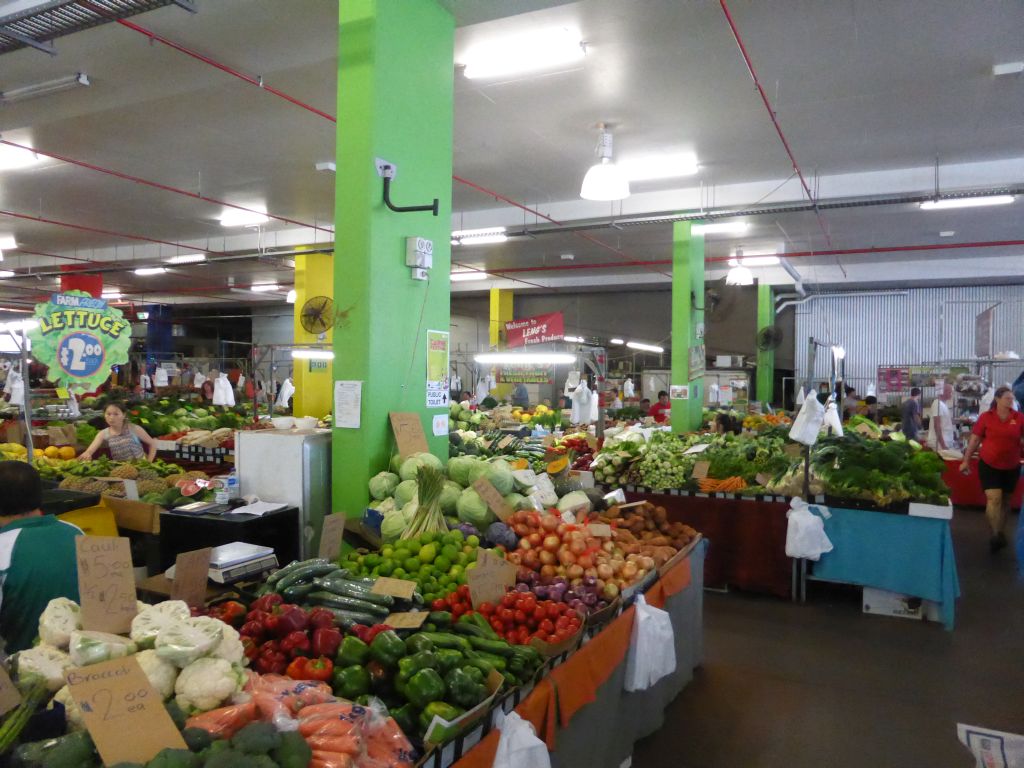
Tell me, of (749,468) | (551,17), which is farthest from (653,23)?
(749,468)

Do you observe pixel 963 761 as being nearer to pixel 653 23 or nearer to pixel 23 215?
pixel 653 23

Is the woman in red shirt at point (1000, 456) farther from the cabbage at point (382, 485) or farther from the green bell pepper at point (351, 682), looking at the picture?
the green bell pepper at point (351, 682)

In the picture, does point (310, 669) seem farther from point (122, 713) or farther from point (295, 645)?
point (122, 713)

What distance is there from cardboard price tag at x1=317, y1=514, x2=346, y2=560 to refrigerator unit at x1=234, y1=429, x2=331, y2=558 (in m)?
0.86

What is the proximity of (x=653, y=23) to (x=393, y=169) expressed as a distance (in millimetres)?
2664

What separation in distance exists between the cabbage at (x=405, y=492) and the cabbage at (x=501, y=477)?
442 mm

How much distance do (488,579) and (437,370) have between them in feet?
7.02

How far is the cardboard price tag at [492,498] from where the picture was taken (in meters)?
3.81

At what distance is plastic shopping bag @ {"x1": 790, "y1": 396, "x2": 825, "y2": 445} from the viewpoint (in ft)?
17.5

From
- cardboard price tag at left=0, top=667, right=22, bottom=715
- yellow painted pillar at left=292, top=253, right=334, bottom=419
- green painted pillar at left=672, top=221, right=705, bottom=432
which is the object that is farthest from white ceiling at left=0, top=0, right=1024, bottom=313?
cardboard price tag at left=0, top=667, right=22, bottom=715

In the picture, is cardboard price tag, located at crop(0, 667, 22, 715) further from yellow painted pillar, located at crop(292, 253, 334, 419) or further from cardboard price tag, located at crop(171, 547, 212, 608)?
yellow painted pillar, located at crop(292, 253, 334, 419)

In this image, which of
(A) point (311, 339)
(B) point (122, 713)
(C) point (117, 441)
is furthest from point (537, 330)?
(B) point (122, 713)

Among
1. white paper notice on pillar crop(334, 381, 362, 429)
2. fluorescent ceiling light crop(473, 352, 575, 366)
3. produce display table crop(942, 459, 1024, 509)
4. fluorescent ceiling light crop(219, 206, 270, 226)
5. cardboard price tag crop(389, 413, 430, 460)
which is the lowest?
produce display table crop(942, 459, 1024, 509)

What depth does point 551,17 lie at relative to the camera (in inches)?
213
